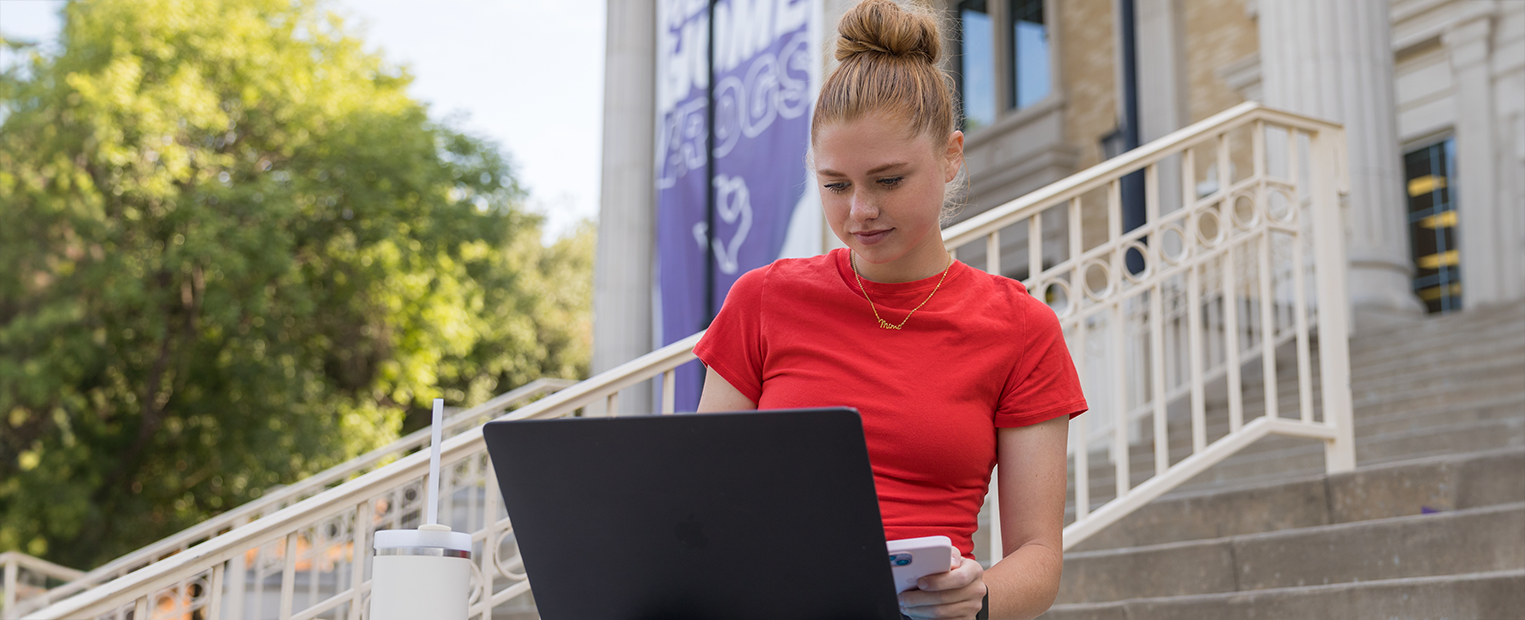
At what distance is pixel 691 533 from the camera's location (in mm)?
1165

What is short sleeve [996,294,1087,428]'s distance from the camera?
5.00 ft

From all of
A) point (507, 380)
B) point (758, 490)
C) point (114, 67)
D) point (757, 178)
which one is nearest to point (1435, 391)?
point (757, 178)

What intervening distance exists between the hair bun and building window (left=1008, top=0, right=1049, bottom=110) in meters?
12.9

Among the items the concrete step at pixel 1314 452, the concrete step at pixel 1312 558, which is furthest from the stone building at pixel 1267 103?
the concrete step at pixel 1312 558

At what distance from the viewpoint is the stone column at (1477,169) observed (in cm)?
919

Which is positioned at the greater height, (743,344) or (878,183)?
(878,183)

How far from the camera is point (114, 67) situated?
14.0m

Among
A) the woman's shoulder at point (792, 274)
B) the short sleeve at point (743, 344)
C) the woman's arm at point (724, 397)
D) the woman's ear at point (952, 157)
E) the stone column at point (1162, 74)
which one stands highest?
the stone column at point (1162, 74)

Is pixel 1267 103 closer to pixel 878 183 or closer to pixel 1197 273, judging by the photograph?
pixel 1197 273

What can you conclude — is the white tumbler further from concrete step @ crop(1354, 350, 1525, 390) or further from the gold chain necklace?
concrete step @ crop(1354, 350, 1525, 390)

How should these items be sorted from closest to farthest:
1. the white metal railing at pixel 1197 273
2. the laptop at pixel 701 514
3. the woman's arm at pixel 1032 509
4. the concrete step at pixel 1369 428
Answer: the laptop at pixel 701 514
the woman's arm at pixel 1032 509
the white metal railing at pixel 1197 273
the concrete step at pixel 1369 428

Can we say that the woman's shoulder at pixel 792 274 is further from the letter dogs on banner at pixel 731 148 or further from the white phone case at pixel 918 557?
the letter dogs on banner at pixel 731 148

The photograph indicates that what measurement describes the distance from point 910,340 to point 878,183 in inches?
8.5

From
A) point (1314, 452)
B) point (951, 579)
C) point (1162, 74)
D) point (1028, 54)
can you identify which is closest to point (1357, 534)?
point (1314, 452)
